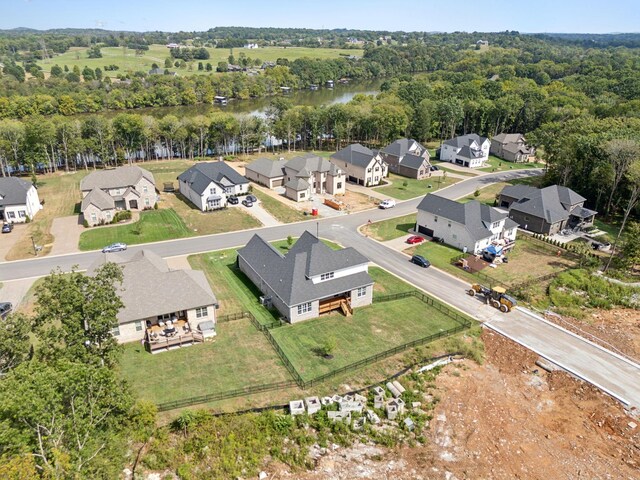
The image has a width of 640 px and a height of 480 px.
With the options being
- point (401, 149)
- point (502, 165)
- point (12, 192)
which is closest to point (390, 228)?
point (401, 149)

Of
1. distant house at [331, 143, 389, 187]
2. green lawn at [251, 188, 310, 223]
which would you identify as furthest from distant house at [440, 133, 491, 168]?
green lawn at [251, 188, 310, 223]

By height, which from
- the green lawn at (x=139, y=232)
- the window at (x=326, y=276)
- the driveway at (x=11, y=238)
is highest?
the window at (x=326, y=276)

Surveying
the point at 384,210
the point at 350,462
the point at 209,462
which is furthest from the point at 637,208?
the point at 209,462

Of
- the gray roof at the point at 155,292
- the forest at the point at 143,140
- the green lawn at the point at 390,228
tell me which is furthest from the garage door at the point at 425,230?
the gray roof at the point at 155,292

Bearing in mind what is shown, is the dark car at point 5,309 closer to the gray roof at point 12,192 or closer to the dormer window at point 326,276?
the gray roof at point 12,192

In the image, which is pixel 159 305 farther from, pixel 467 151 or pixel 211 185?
pixel 467 151
